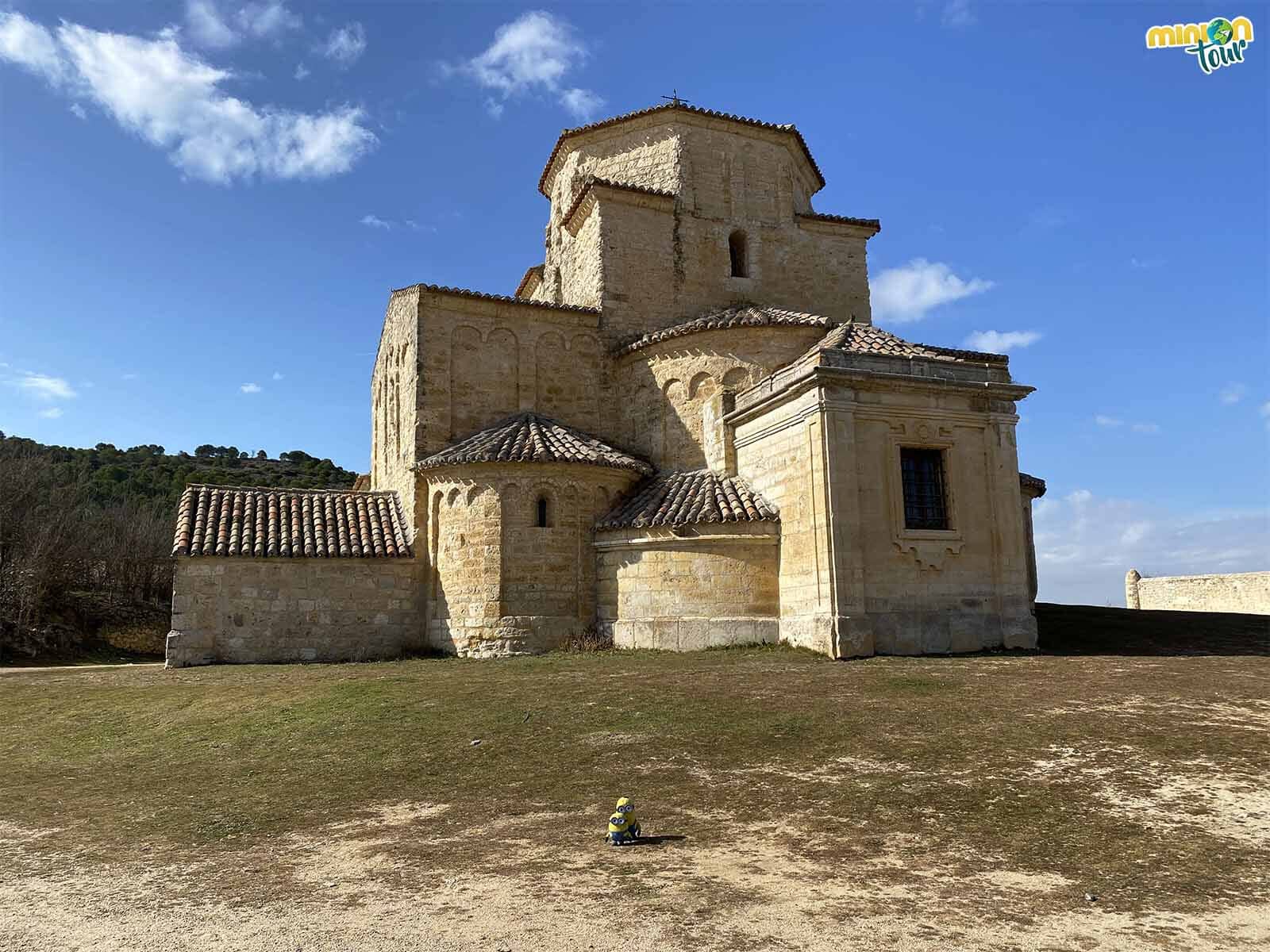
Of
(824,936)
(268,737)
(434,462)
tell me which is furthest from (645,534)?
(824,936)

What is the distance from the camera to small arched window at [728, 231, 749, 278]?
74.1 feet

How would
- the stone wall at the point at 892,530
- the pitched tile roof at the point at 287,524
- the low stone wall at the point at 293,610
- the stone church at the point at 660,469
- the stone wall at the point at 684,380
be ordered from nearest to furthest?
the stone wall at the point at 892,530
the stone church at the point at 660,469
the low stone wall at the point at 293,610
the pitched tile roof at the point at 287,524
the stone wall at the point at 684,380

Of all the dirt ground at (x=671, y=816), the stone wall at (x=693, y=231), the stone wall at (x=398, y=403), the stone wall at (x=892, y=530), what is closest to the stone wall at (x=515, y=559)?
the stone wall at (x=398, y=403)

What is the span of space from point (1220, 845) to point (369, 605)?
15.5 m

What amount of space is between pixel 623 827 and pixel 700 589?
1022cm

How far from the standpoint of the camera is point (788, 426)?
51.7 ft

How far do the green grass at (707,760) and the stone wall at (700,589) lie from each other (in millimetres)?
2358

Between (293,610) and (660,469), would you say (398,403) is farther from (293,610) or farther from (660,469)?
(660,469)

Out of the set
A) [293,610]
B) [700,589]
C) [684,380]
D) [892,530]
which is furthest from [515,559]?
Answer: [892,530]

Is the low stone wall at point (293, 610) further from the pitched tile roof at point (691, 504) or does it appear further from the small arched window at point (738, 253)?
the small arched window at point (738, 253)

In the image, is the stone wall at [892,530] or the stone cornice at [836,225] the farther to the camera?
the stone cornice at [836,225]

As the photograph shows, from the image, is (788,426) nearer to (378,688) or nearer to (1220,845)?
(378,688)

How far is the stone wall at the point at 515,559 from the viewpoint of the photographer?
1706 centimetres

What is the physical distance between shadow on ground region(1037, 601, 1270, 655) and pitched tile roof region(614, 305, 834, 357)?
7.95 m
